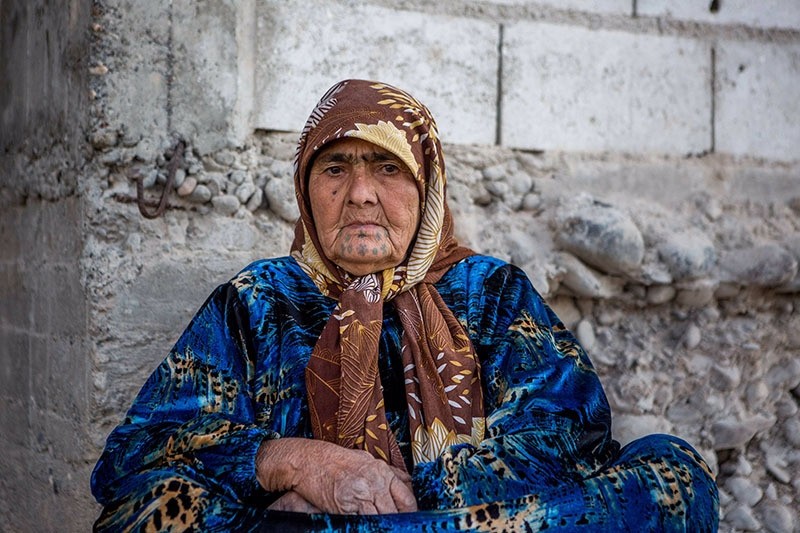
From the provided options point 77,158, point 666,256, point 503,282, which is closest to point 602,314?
point 666,256

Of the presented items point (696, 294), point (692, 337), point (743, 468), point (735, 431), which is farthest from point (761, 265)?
point (743, 468)

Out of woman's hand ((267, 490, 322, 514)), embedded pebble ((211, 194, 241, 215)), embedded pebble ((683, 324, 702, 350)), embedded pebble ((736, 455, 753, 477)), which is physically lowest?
embedded pebble ((736, 455, 753, 477))

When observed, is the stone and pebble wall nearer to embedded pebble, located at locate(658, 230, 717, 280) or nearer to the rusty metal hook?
embedded pebble, located at locate(658, 230, 717, 280)

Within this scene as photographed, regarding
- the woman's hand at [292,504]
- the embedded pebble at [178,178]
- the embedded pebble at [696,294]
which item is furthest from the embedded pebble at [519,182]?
the woman's hand at [292,504]

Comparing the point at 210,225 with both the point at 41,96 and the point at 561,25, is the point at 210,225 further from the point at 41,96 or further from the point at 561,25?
the point at 561,25

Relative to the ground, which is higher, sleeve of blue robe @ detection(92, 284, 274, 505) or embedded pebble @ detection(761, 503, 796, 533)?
sleeve of blue robe @ detection(92, 284, 274, 505)

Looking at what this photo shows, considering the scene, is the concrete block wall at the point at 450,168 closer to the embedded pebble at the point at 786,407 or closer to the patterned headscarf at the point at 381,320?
the embedded pebble at the point at 786,407

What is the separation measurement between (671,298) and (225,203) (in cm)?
177

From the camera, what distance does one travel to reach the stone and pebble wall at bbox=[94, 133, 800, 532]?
3346 millimetres

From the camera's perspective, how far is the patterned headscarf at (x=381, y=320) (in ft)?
7.43

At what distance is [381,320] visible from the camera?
2377 millimetres

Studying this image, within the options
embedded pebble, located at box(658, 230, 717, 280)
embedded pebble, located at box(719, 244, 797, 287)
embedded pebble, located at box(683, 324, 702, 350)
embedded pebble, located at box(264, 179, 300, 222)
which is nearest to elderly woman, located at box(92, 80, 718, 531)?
embedded pebble, located at box(264, 179, 300, 222)

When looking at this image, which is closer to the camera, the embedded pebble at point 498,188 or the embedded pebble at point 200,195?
the embedded pebble at point 200,195

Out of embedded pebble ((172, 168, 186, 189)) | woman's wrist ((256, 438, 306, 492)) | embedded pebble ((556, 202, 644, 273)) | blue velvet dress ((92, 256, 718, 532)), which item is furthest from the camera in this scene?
embedded pebble ((556, 202, 644, 273))
